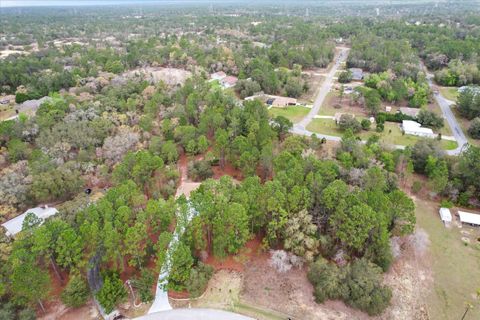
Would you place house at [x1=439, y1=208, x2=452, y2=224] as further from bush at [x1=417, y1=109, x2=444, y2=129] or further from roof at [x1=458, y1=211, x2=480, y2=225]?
bush at [x1=417, y1=109, x2=444, y2=129]

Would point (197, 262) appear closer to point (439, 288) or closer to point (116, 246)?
point (116, 246)

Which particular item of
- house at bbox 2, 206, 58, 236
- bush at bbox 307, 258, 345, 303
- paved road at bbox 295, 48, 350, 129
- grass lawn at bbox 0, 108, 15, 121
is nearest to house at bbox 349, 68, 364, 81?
paved road at bbox 295, 48, 350, 129

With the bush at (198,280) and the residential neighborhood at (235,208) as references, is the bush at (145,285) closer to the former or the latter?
the residential neighborhood at (235,208)

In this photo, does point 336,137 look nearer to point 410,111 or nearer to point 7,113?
point 410,111

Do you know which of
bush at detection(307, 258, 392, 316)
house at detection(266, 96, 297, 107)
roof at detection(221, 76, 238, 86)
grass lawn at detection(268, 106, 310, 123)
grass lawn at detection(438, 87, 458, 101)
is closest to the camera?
bush at detection(307, 258, 392, 316)

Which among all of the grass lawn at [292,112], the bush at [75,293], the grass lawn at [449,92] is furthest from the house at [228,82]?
the bush at [75,293]

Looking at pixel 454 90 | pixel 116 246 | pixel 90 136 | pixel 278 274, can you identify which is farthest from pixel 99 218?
pixel 454 90

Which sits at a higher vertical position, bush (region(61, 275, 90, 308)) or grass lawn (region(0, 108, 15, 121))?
bush (region(61, 275, 90, 308))
